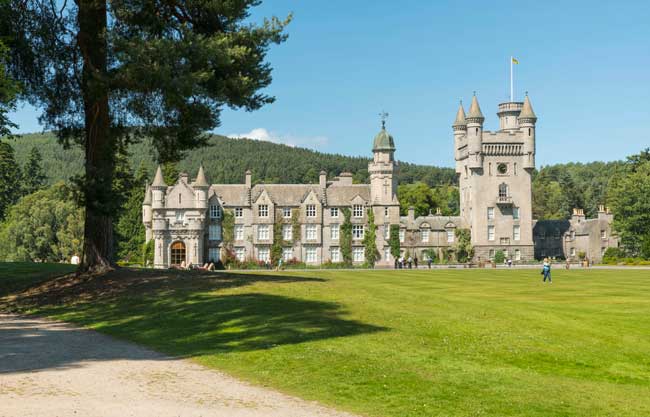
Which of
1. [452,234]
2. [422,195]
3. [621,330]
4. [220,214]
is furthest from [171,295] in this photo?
[422,195]

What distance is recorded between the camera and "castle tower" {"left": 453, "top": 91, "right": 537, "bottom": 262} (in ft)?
280

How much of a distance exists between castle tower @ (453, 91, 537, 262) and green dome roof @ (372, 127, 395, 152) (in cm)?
1267

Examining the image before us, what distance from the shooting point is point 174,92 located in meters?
21.5

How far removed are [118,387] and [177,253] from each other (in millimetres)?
63220

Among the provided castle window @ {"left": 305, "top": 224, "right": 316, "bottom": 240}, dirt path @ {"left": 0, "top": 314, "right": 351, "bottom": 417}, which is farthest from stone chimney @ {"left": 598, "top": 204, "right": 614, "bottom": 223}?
dirt path @ {"left": 0, "top": 314, "right": 351, "bottom": 417}

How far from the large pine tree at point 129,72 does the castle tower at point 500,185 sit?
63.8m

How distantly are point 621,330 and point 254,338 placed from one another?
401 inches

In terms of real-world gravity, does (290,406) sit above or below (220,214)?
below

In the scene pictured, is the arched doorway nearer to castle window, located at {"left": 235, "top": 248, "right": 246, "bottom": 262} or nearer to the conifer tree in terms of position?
castle window, located at {"left": 235, "top": 248, "right": 246, "bottom": 262}

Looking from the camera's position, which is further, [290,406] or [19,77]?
[19,77]

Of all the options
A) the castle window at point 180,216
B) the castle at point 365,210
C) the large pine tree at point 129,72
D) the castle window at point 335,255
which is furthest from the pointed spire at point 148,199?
the large pine tree at point 129,72

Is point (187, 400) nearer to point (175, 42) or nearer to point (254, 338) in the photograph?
point (254, 338)

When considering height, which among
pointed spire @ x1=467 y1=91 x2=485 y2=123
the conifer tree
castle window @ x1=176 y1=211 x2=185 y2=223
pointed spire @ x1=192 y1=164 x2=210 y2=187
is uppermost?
pointed spire @ x1=467 y1=91 x2=485 y2=123

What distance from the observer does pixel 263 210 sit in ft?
255
